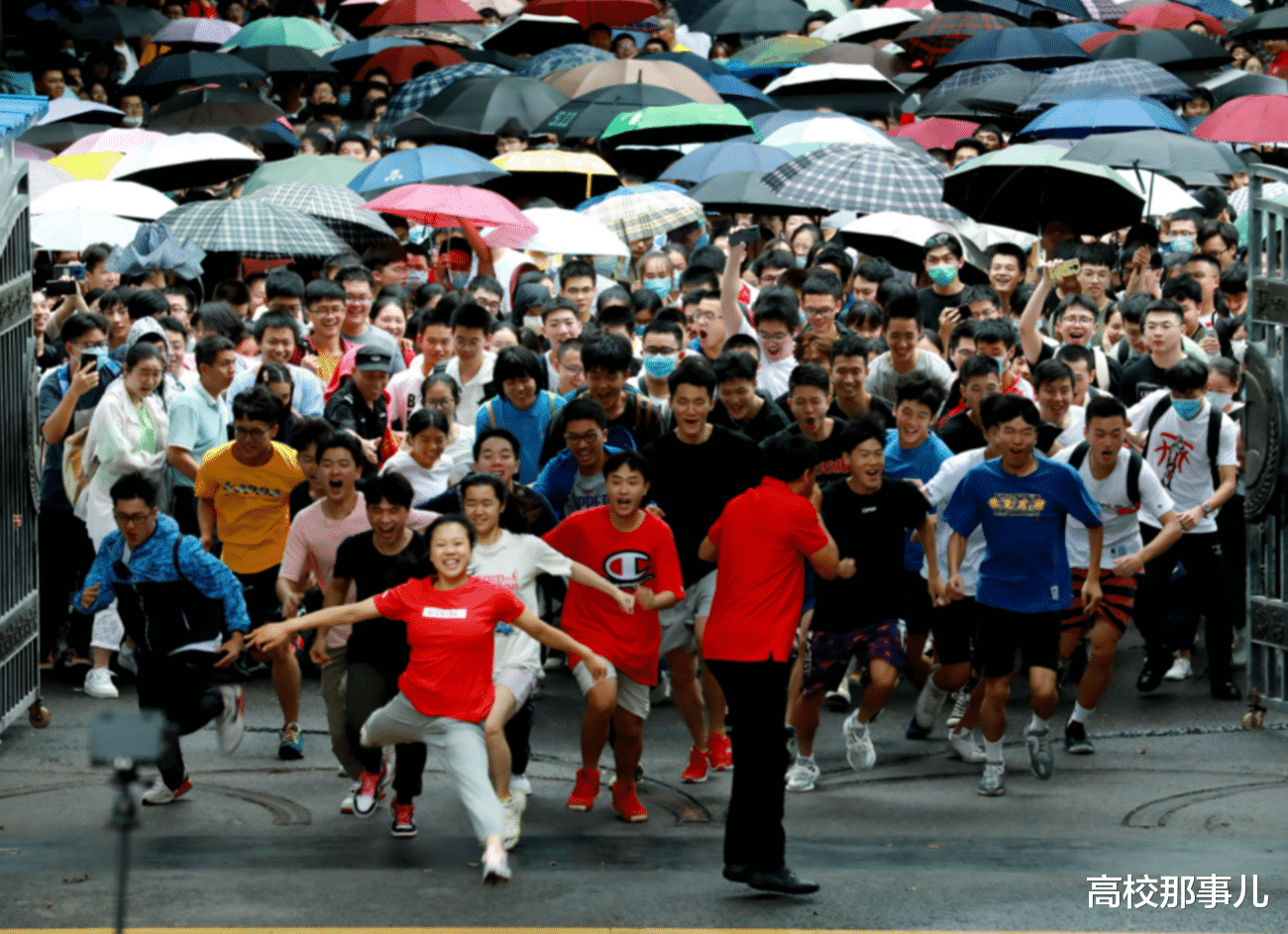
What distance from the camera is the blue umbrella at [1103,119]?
56.8ft

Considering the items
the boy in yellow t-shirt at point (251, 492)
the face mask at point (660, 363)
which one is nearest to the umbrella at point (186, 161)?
the boy in yellow t-shirt at point (251, 492)

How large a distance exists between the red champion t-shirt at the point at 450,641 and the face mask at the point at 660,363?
10.7 ft

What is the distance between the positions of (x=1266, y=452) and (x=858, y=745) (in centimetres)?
241

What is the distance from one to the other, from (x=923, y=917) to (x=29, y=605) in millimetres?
4830

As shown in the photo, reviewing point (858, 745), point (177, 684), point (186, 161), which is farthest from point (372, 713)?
point (186, 161)

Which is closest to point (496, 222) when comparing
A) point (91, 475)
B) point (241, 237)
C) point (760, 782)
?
point (241, 237)

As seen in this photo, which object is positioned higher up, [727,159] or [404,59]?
[727,159]

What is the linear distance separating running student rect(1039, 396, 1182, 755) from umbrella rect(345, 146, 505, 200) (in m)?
7.63

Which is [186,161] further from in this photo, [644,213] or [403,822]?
[403,822]

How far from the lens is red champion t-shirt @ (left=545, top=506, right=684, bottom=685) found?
8617 mm

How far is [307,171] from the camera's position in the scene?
1659 centimetres

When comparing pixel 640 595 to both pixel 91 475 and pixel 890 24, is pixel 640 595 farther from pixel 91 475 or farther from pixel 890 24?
pixel 890 24

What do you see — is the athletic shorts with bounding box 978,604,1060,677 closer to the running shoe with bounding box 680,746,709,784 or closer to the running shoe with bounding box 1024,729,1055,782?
the running shoe with bounding box 1024,729,1055,782

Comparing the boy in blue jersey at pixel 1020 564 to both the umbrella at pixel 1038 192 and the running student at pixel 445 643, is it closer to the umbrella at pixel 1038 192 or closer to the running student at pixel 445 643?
the running student at pixel 445 643
